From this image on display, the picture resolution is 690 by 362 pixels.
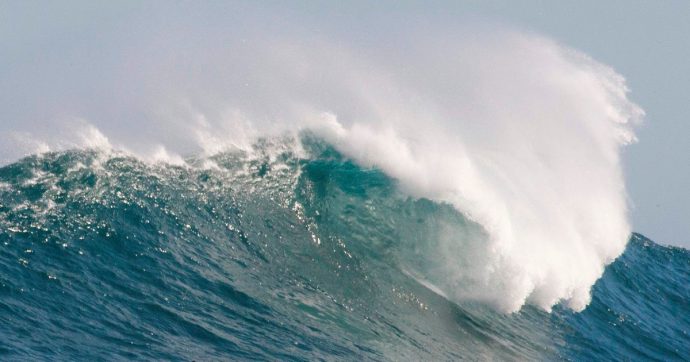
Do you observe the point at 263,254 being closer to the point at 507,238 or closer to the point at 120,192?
the point at 120,192

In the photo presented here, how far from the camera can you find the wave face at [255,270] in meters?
9.41

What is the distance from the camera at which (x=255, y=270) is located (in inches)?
502

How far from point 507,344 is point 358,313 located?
3.53 metres

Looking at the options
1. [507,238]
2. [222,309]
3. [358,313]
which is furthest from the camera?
[507,238]

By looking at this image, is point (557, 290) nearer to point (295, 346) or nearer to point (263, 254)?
point (263, 254)

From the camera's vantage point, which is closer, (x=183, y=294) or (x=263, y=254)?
(x=183, y=294)

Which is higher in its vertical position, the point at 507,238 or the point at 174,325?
the point at 507,238

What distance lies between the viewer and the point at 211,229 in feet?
45.6

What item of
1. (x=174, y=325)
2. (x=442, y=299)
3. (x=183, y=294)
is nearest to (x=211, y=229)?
(x=183, y=294)

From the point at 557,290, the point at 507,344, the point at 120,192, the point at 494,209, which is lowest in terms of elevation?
the point at 120,192

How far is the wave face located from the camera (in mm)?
9406

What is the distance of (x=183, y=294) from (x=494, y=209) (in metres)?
9.26

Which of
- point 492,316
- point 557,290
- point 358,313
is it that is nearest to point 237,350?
point 358,313

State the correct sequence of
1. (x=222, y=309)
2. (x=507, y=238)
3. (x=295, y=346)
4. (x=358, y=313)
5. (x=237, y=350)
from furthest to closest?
1. (x=507, y=238)
2. (x=358, y=313)
3. (x=222, y=309)
4. (x=295, y=346)
5. (x=237, y=350)
